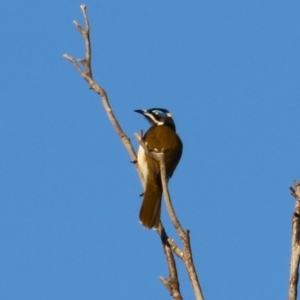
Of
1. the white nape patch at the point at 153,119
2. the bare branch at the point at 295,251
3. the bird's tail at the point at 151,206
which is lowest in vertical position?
the bare branch at the point at 295,251

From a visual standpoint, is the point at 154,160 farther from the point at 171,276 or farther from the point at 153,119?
the point at 171,276

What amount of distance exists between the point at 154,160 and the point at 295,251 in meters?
3.49

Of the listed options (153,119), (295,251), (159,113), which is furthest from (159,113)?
(295,251)

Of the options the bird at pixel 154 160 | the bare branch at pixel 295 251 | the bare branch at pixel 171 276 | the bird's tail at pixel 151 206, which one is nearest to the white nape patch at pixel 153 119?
the bird at pixel 154 160

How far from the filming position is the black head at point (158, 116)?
10414mm

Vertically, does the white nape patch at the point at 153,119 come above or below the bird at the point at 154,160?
above

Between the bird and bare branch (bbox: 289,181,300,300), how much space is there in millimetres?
2103

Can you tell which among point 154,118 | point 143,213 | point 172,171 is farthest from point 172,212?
point 154,118

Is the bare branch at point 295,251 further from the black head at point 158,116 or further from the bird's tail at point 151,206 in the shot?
the black head at point 158,116

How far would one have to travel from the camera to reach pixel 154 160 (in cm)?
836

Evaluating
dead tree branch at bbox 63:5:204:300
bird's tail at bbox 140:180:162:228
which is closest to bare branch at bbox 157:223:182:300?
dead tree branch at bbox 63:5:204:300

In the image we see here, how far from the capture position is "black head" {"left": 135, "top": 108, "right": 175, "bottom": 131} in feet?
34.2

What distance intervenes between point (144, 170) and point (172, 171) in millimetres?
871

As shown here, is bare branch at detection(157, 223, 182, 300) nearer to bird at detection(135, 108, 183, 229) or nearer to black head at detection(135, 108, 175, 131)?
bird at detection(135, 108, 183, 229)
